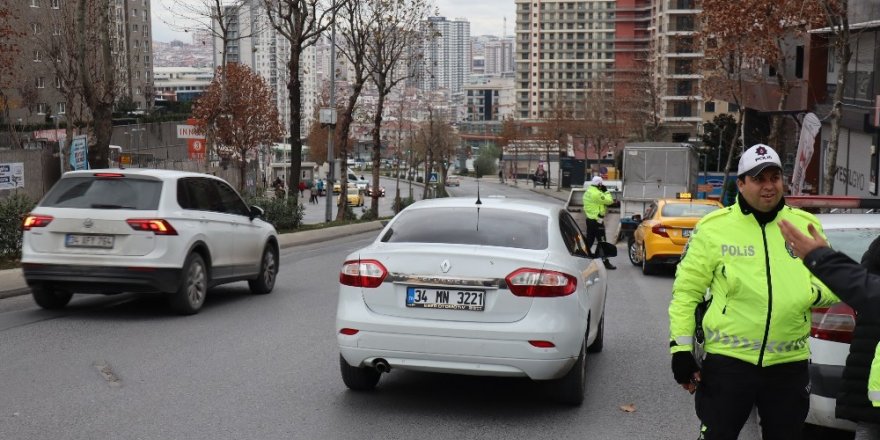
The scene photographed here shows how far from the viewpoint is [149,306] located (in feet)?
41.2

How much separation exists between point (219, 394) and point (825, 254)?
518 cm

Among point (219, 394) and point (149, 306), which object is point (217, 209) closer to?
point (149, 306)

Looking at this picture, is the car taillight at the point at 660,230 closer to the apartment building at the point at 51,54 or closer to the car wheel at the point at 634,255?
the car wheel at the point at 634,255

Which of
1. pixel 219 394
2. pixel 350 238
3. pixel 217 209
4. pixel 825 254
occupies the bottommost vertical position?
pixel 350 238

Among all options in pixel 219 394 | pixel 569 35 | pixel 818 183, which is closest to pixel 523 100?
pixel 569 35

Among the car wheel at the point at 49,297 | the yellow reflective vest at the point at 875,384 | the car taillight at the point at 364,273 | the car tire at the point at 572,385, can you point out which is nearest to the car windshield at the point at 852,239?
the car tire at the point at 572,385

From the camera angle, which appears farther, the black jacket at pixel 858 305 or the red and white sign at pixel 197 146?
the red and white sign at pixel 197 146

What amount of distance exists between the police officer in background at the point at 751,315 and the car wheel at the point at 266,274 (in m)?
10.3

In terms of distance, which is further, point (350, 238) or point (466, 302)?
point (350, 238)

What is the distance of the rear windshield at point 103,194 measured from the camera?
11.3 m

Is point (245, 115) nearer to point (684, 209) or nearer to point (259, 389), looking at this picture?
point (684, 209)

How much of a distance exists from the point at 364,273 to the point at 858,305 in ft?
13.8

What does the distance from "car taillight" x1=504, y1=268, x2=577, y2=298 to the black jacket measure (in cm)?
290

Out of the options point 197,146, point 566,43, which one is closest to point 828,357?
point 197,146
